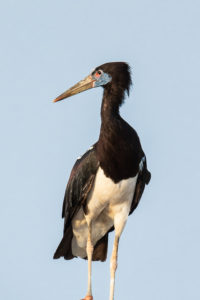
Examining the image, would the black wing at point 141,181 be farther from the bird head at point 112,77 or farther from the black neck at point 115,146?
the bird head at point 112,77

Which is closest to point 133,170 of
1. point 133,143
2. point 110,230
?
point 133,143

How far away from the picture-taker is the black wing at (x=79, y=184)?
619 inches

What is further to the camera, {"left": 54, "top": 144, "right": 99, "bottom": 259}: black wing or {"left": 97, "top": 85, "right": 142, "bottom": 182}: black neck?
{"left": 54, "top": 144, "right": 99, "bottom": 259}: black wing

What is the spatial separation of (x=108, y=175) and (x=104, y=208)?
756 millimetres

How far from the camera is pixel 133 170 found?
616 inches

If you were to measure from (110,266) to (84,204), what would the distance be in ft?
3.40

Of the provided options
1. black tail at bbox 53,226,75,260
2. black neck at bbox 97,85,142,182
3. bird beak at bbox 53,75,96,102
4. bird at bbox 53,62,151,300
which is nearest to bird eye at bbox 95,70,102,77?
bird at bbox 53,62,151,300

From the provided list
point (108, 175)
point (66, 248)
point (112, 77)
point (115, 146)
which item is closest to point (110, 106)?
point (112, 77)

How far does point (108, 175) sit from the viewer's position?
15.5 meters

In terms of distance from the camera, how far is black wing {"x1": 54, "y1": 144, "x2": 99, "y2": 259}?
51.6ft

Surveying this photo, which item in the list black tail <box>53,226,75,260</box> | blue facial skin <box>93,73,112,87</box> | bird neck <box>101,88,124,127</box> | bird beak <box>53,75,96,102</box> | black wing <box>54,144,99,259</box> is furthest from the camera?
black tail <box>53,226,75,260</box>

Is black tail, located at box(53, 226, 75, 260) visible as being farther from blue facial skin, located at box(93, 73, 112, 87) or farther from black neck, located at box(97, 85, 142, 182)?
blue facial skin, located at box(93, 73, 112, 87)

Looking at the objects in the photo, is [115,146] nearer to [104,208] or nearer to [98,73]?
[104,208]

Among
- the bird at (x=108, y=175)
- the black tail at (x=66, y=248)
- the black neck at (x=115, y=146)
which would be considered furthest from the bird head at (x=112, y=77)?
the black tail at (x=66, y=248)
